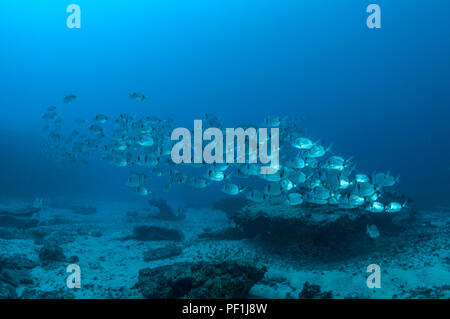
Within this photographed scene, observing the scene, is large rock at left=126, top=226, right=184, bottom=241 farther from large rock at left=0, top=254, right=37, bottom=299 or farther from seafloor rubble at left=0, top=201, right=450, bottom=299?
large rock at left=0, top=254, right=37, bottom=299

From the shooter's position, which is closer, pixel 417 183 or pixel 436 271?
pixel 436 271

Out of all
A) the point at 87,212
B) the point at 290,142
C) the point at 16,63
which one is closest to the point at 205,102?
the point at 16,63

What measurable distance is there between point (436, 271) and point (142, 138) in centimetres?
920

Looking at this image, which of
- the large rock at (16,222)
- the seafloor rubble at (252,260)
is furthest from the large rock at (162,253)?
the large rock at (16,222)

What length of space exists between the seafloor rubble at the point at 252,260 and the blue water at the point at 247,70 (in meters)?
23.1

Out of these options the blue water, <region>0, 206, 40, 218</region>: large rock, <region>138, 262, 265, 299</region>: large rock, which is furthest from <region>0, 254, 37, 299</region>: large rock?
the blue water

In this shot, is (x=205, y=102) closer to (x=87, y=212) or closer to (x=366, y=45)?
(x=366, y=45)

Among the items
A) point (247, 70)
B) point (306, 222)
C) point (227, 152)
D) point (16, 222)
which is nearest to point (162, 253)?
point (227, 152)

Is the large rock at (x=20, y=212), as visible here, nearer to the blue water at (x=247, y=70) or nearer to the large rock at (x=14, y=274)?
the large rock at (x=14, y=274)

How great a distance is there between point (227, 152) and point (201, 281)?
16.8ft

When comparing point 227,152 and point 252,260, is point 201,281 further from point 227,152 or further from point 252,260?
point 227,152

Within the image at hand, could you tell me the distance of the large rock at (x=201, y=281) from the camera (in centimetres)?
531

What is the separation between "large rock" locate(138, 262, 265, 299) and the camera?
531cm

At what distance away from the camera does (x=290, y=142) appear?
10188 millimetres
